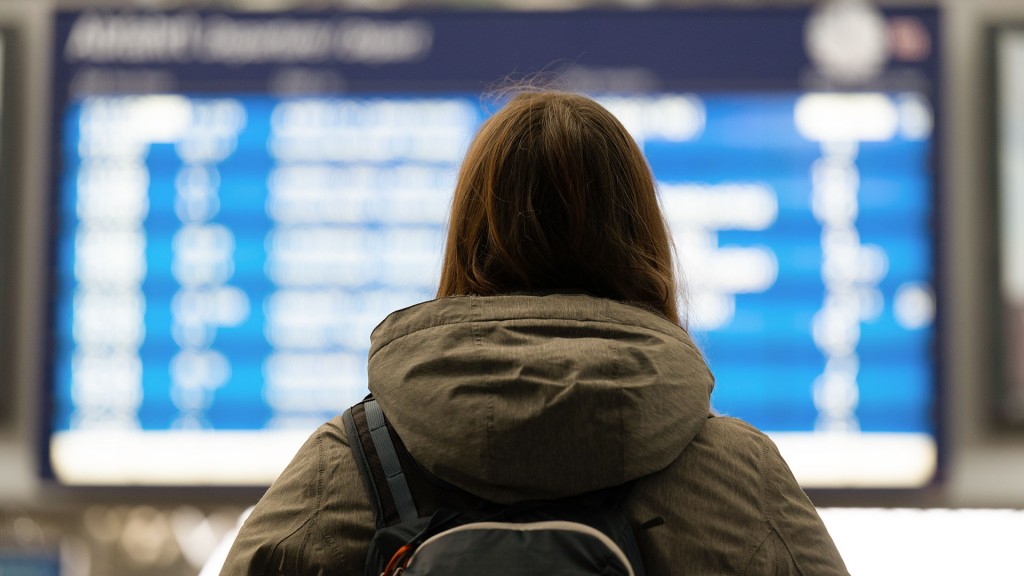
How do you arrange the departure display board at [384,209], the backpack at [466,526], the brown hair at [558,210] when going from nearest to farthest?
the backpack at [466,526], the brown hair at [558,210], the departure display board at [384,209]

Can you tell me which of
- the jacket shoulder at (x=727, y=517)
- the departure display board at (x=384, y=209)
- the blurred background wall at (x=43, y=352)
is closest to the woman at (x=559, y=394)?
the jacket shoulder at (x=727, y=517)

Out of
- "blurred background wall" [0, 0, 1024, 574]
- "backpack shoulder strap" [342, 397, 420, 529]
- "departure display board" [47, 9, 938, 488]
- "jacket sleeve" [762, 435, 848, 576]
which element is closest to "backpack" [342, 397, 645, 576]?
"backpack shoulder strap" [342, 397, 420, 529]

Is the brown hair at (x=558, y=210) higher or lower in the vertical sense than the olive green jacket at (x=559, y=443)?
higher

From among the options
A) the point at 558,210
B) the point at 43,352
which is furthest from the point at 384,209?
the point at 558,210

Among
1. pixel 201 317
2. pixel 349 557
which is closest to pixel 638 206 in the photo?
pixel 349 557

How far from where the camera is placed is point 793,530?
0.88m

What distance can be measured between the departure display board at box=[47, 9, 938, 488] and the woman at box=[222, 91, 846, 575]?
1.59 m

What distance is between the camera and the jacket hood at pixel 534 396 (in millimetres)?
824

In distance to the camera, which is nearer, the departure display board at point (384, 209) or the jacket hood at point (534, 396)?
the jacket hood at point (534, 396)

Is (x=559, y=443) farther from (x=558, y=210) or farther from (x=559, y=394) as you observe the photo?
(x=558, y=210)

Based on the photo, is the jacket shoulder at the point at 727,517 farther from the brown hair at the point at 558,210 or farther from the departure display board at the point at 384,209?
the departure display board at the point at 384,209

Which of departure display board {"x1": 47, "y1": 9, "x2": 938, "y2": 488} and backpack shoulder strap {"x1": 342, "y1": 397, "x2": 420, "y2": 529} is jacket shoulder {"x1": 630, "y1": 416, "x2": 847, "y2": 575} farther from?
departure display board {"x1": 47, "y1": 9, "x2": 938, "y2": 488}

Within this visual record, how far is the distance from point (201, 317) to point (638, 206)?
1880 millimetres

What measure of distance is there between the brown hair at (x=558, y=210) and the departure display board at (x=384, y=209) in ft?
5.16
